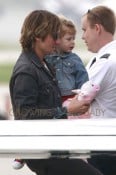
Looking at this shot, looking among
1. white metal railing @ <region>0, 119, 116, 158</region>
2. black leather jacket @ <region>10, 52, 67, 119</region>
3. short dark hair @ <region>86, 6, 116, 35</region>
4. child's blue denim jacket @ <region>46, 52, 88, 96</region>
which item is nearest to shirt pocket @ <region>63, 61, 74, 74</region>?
child's blue denim jacket @ <region>46, 52, 88, 96</region>

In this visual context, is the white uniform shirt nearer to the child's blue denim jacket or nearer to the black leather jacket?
the black leather jacket

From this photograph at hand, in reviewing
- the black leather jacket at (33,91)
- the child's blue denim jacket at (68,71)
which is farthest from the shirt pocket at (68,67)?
the black leather jacket at (33,91)

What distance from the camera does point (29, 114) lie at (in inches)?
88.5

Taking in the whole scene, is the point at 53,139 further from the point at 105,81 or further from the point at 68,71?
the point at 68,71

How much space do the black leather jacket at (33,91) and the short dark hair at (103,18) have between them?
365mm

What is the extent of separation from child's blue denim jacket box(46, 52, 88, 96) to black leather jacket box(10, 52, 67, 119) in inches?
25.3

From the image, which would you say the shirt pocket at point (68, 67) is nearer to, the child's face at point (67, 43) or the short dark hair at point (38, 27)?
the child's face at point (67, 43)

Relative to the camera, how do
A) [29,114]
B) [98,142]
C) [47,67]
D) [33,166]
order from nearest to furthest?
1. [98,142]
2. [33,166]
3. [29,114]
4. [47,67]

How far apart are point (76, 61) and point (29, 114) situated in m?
1.05

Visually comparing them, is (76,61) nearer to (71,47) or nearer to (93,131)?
(71,47)

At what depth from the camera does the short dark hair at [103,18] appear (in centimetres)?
260

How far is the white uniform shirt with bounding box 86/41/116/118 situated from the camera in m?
2.39

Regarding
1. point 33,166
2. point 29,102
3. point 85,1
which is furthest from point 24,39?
point 85,1

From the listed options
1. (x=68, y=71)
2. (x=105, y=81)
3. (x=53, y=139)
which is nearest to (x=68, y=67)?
(x=68, y=71)
